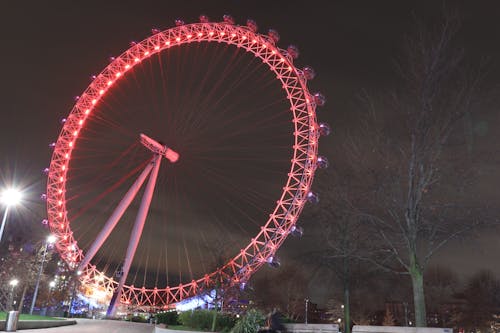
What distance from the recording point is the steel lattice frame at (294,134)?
34625 millimetres

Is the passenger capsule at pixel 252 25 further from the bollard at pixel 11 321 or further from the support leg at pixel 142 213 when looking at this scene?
the bollard at pixel 11 321

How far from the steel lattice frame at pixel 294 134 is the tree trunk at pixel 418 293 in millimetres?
14949

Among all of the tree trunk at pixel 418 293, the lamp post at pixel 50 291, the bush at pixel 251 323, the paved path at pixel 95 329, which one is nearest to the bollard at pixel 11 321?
the paved path at pixel 95 329

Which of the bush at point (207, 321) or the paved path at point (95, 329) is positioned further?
the paved path at point (95, 329)

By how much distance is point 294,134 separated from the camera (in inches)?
1378

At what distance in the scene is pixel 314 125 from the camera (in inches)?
1364

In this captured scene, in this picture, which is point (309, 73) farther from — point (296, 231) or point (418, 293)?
point (418, 293)

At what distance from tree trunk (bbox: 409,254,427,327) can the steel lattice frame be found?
49.0 feet

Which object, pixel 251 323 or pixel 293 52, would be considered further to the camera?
pixel 293 52

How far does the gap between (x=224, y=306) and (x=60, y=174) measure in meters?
19.7

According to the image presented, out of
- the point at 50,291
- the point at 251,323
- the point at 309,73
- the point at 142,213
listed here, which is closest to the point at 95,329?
the point at 251,323

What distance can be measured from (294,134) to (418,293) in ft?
68.3

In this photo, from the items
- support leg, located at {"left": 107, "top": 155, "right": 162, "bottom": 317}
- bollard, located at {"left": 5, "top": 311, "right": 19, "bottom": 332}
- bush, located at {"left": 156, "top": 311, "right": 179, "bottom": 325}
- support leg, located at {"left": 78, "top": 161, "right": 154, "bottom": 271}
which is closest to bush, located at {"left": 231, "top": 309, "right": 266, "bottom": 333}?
bollard, located at {"left": 5, "top": 311, "right": 19, "bottom": 332}

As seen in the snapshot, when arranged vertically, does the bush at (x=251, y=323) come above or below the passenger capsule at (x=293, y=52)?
below
